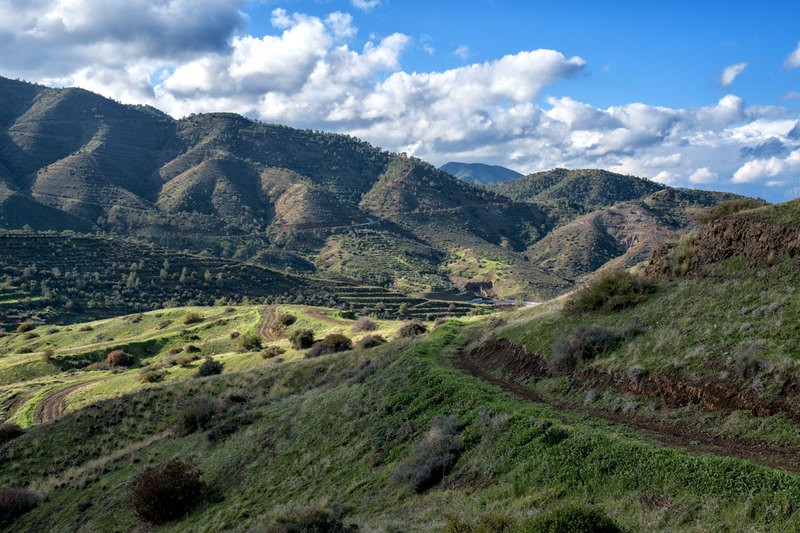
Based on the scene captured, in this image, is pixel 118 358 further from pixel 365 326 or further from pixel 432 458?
pixel 432 458

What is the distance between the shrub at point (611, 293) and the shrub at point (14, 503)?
1202 inches

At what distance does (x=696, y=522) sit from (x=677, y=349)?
9669 millimetres

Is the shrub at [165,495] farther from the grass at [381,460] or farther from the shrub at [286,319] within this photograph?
the shrub at [286,319]

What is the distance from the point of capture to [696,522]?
8641mm

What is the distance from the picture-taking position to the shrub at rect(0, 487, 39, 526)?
86.8ft

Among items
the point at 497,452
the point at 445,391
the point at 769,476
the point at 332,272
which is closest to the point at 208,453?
the point at 445,391

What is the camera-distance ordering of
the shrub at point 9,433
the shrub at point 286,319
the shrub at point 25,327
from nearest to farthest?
the shrub at point 9,433
the shrub at point 286,319
the shrub at point 25,327

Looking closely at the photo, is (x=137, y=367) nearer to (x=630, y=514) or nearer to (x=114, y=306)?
(x=114, y=306)

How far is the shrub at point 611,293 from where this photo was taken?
940 inches

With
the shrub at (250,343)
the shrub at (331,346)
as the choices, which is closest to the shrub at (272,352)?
the shrub at (331,346)

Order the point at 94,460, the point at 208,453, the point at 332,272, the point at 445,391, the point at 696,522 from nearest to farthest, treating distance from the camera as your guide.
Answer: the point at 696,522 < the point at 445,391 < the point at 208,453 < the point at 94,460 < the point at 332,272

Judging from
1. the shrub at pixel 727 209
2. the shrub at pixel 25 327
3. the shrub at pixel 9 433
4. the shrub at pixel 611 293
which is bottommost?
the shrub at pixel 25 327

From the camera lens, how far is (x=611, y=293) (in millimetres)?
25141

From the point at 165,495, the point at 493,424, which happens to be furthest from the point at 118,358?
the point at 493,424
